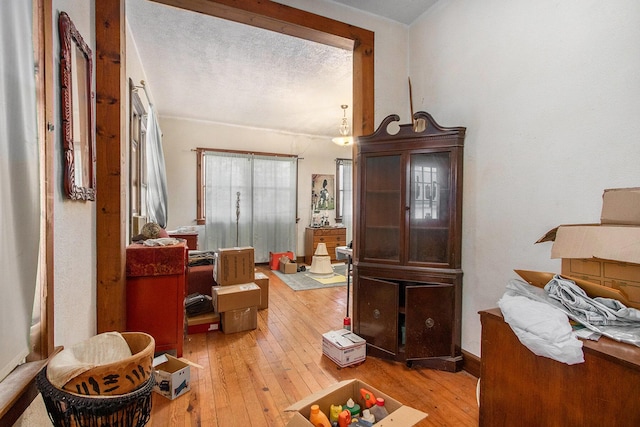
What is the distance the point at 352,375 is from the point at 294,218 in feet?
13.8

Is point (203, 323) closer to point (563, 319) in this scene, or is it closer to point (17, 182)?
point (17, 182)

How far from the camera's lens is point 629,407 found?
35.6 inches

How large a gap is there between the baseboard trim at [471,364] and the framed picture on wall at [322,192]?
4.53m

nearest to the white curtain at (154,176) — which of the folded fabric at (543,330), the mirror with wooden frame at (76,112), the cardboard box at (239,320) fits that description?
the cardboard box at (239,320)

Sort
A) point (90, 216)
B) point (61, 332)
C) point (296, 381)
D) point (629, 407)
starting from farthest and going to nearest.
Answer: point (296, 381), point (90, 216), point (61, 332), point (629, 407)

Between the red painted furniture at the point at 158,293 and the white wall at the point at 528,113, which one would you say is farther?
the red painted furniture at the point at 158,293

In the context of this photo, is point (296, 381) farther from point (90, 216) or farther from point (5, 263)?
point (5, 263)

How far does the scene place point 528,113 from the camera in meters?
1.75

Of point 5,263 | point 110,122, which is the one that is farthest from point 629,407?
point 110,122

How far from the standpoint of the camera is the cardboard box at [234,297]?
2723 millimetres

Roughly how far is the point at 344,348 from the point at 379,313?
Answer: 0.35 m

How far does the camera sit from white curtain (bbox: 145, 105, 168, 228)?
339 cm

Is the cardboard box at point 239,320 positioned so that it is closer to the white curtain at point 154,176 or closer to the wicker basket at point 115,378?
the white curtain at point 154,176

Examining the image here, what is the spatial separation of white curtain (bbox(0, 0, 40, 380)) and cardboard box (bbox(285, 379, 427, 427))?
97 centimetres
